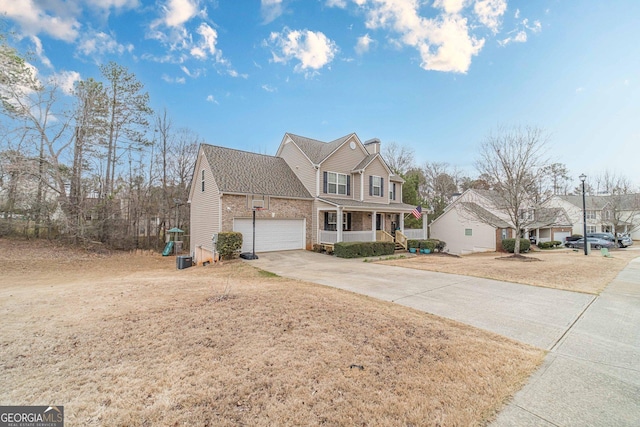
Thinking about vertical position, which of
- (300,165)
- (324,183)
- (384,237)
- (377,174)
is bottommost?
(384,237)

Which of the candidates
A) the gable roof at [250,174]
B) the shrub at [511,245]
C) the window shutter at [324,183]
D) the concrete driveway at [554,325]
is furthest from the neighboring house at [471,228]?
the gable roof at [250,174]

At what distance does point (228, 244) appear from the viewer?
1306cm

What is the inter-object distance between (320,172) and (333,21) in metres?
8.23

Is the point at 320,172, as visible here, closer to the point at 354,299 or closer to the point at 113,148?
the point at 354,299

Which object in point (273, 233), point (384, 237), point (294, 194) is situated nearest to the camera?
point (273, 233)

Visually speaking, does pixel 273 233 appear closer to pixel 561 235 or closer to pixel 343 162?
pixel 343 162

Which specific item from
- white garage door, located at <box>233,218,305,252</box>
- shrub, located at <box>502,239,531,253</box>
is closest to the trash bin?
white garage door, located at <box>233,218,305,252</box>

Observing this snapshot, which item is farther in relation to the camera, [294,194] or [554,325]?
[294,194]

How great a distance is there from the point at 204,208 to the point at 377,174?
12.3 meters

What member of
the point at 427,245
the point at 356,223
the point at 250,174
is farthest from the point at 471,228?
the point at 250,174

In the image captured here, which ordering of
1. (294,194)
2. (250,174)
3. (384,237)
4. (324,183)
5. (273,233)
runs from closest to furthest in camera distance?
1. (273,233)
2. (250,174)
3. (294,194)
4. (324,183)
5. (384,237)

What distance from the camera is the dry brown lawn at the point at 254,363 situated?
2.43 meters

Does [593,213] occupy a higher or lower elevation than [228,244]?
higher

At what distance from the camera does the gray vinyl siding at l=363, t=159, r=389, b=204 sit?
19391 millimetres
